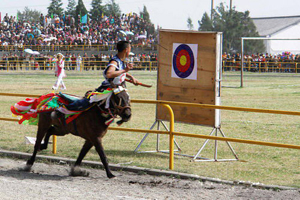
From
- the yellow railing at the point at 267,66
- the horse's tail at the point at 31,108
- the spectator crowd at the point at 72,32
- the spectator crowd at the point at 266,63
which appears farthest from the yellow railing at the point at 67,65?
the horse's tail at the point at 31,108

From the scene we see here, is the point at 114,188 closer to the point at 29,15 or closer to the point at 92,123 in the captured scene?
the point at 92,123

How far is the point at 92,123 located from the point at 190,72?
2882 millimetres

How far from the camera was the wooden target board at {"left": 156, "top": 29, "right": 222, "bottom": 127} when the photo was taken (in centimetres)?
971

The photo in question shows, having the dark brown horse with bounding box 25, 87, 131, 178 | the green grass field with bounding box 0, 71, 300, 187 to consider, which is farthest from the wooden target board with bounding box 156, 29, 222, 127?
the dark brown horse with bounding box 25, 87, 131, 178

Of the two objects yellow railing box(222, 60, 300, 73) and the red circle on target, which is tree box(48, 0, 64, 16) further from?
the red circle on target

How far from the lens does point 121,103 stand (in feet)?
24.7

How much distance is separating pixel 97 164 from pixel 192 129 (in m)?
5.20

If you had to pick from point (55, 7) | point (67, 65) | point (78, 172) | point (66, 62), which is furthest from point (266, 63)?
point (55, 7)

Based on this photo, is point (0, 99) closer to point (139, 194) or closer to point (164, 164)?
point (164, 164)

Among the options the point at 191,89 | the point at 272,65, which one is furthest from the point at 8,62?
the point at 191,89

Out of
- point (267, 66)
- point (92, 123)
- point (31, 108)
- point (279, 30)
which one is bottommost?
point (92, 123)

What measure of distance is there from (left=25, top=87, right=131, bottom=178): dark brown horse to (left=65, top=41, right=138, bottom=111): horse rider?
0.53 feet

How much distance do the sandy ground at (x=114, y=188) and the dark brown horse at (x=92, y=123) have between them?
1.03 ft

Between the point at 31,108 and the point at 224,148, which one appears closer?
the point at 31,108
